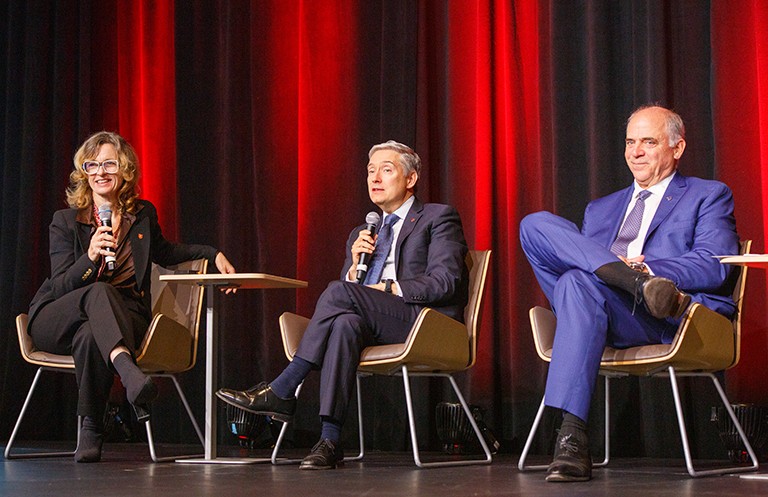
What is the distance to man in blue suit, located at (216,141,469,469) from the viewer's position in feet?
10.6

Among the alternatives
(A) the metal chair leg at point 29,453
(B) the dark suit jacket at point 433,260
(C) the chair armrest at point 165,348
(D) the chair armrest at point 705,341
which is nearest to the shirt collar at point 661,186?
(D) the chair armrest at point 705,341

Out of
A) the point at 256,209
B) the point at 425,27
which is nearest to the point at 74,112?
the point at 256,209

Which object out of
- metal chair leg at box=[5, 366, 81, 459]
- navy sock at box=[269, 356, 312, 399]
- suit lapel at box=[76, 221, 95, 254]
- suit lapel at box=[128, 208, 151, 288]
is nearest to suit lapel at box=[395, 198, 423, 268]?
navy sock at box=[269, 356, 312, 399]

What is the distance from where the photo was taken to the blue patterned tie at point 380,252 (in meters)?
3.76

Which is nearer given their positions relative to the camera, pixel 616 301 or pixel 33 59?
pixel 616 301

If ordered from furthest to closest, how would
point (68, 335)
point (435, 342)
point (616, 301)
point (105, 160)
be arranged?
point (105, 160), point (68, 335), point (435, 342), point (616, 301)

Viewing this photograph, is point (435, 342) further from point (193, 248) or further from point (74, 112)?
point (74, 112)

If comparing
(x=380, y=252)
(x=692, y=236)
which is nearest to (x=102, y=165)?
(x=380, y=252)

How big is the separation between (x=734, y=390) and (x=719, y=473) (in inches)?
36.1

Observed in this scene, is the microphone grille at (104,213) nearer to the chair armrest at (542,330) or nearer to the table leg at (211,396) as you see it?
the table leg at (211,396)

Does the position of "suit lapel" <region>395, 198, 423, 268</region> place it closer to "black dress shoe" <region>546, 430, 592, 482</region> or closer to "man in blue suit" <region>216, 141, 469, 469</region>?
"man in blue suit" <region>216, 141, 469, 469</region>

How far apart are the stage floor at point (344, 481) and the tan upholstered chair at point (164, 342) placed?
13.2 inches

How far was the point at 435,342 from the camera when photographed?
10.8ft

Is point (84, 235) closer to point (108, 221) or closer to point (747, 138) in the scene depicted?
point (108, 221)
